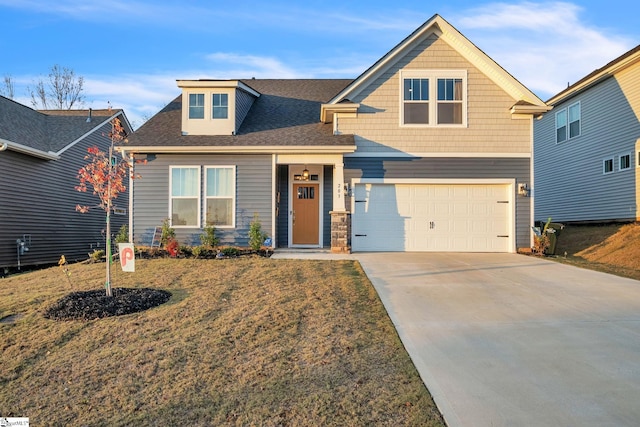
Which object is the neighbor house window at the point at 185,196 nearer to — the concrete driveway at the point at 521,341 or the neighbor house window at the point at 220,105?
the neighbor house window at the point at 220,105

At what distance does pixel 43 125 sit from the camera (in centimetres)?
1579

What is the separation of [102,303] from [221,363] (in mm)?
2885

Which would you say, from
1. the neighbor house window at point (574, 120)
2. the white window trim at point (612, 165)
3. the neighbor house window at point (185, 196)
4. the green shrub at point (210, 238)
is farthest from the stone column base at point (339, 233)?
the neighbor house window at point (574, 120)

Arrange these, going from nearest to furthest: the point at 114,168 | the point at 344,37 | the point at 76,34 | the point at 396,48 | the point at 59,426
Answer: the point at 59,426 < the point at 114,168 < the point at 396,48 < the point at 344,37 < the point at 76,34

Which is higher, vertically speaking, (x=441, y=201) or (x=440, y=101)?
(x=440, y=101)

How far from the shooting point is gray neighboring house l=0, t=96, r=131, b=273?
12.8m

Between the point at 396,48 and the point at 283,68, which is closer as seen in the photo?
the point at 396,48

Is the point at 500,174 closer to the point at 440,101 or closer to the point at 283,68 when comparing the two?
the point at 440,101

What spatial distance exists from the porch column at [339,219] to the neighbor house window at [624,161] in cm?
940

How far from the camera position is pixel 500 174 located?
11977mm

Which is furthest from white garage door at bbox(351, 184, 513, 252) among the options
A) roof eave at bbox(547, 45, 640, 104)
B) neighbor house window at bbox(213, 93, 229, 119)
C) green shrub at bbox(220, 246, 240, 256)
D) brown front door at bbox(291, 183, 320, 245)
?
roof eave at bbox(547, 45, 640, 104)

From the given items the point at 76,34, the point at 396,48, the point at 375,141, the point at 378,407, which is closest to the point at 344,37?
the point at 396,48

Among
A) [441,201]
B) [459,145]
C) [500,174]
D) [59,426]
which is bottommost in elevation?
[59,426]

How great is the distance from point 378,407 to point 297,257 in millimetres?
7132
